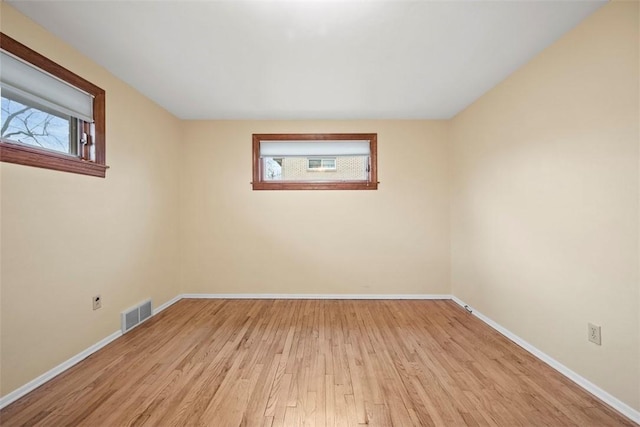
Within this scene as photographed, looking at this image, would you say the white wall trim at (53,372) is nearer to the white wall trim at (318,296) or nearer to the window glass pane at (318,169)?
the white wall trim at (318,296)

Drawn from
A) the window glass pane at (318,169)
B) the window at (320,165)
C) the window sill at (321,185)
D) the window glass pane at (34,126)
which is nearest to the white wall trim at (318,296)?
the window sill at (321,185)

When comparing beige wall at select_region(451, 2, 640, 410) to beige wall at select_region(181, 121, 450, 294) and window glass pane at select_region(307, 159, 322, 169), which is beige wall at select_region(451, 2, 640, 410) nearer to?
beige wall at select_region(181, 121, 450, 294)

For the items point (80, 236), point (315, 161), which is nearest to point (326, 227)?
point (315, 161)

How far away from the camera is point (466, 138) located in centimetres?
318

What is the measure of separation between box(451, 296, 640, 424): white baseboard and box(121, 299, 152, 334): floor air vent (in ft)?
12.3

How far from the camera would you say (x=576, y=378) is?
1.80 m

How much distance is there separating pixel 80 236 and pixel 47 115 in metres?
0.95

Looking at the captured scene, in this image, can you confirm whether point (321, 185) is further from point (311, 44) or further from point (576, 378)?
point (576, 378)

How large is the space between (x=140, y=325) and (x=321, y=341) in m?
1.96

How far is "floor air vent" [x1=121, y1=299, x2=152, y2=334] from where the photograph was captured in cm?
253

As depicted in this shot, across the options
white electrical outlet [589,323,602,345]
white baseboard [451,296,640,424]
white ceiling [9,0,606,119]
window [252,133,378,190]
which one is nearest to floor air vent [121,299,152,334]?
window [252,133,378,190]

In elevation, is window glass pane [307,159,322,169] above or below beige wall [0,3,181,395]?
above

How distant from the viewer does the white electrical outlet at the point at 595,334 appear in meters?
1.66

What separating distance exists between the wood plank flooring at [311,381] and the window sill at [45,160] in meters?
1.55
